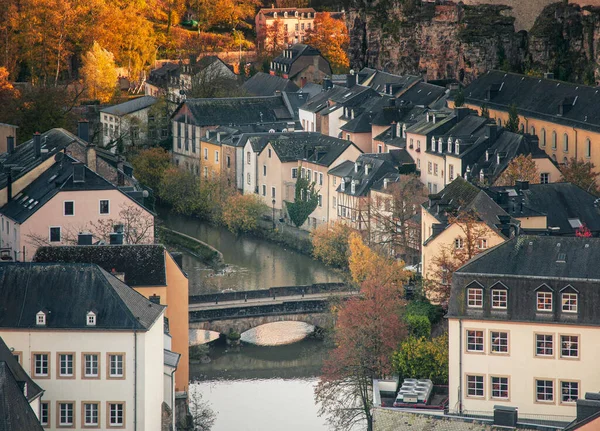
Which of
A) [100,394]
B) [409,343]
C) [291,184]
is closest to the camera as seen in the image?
[100,394]

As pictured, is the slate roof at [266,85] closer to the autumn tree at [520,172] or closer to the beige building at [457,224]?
the autumn tree at [520,172]

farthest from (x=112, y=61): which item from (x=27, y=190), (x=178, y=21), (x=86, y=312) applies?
(x=86, y=312)

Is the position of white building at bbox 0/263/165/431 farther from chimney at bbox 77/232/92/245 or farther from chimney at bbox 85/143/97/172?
chimney at bbox 85/143/97/172

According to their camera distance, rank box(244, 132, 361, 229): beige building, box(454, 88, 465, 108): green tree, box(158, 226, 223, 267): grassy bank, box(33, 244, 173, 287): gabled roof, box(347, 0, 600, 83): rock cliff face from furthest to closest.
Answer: box(347, 0, 600, 83): rock cliff face → box(454, 88, 465, 108): green tree → box(244, 132, 361, 229): beige building → box(158, 226, 223, 267): grassy bank → box(33, 244, 173, 287): gabled roof

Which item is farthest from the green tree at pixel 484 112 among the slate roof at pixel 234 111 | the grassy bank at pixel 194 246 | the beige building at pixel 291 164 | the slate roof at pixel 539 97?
the slate roof at pixel 234 111

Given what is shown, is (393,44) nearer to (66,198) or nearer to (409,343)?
(66,198)

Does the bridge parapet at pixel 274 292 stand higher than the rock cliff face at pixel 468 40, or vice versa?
the rock cliff face at pixel 468 40

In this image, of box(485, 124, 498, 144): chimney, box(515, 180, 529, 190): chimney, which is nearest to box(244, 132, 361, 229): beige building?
box(485, 124, 498, 144): chimney
